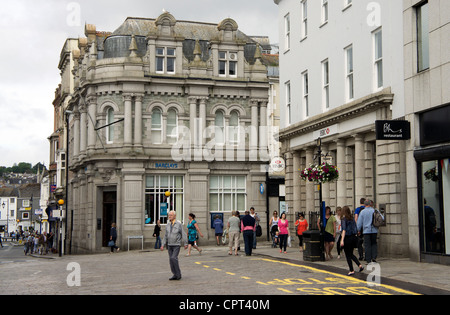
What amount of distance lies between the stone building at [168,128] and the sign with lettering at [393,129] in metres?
20.4

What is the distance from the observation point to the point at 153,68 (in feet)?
135

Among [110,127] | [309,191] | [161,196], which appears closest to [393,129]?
[309,191]

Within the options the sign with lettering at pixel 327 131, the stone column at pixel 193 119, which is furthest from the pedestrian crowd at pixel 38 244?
the sign with lettering at pixel 327 131

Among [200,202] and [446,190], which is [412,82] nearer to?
[446,190]

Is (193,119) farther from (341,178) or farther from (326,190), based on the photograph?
(341,178)

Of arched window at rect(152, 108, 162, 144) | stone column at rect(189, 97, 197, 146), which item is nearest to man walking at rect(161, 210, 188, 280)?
stone column at rect(189, 97, 197, 146)

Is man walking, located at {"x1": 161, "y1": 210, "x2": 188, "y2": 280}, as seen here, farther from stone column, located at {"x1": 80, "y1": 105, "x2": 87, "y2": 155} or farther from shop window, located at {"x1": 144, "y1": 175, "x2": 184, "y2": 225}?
stone column, located at {"x1": 80, "y1": 105, "x2": 87, "y2": 155}

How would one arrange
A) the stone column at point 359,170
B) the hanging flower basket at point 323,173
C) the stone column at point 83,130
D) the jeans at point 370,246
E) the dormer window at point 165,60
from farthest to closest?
the stone column at point 83,130
the dormer window at point 165,60
the stone column at point 359,170
the hanging flower basket at point 323,173
the jeans at point 370,246

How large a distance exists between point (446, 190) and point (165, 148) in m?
24.3

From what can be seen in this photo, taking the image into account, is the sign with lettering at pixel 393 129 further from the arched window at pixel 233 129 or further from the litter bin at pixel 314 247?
the arched window at pixel 233 129

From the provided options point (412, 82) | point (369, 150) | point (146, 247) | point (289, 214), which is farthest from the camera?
point (146, 247)

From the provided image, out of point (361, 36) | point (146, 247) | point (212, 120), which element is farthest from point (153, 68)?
point (361, 36)

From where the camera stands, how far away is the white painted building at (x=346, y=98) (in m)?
21.6

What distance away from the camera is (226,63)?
43.2 m
